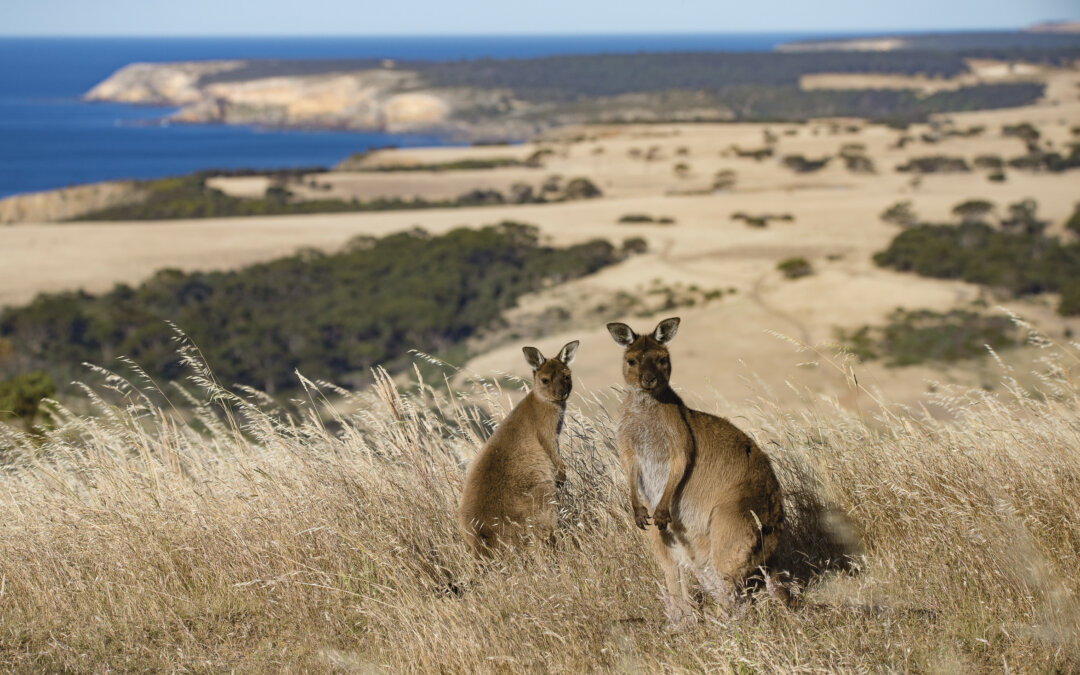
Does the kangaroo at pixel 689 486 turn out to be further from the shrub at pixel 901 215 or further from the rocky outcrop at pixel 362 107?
the rocky outcrop at pixel 362 107

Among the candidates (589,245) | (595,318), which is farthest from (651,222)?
(595,318)

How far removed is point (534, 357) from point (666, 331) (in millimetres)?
648

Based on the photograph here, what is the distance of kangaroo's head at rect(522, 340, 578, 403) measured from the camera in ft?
13.1

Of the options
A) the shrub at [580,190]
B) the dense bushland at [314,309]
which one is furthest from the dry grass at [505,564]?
the shrub at [580,190]

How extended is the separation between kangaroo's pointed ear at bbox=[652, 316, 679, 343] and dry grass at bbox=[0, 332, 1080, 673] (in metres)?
A: 1.02

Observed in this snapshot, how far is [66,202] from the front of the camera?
8144 centimetres

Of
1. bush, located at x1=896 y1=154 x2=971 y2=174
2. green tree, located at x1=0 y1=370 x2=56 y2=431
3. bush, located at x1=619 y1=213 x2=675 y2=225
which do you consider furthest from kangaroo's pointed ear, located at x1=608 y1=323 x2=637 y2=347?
bush, located at x1=896 y1=154 x2=971 y2=174

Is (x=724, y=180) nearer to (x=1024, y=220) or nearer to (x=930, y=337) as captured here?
(x=1024, y=220)

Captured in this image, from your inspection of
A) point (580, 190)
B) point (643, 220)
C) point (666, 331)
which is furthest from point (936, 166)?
point (666, 331)

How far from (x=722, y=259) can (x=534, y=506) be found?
49.4 meters

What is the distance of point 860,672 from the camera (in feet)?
9.89

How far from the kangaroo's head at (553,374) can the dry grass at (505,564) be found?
2.10ft

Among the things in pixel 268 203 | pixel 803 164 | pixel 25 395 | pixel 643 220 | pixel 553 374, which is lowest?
pixel 643 220

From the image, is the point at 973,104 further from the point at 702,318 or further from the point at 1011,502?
the point at 1011,502
